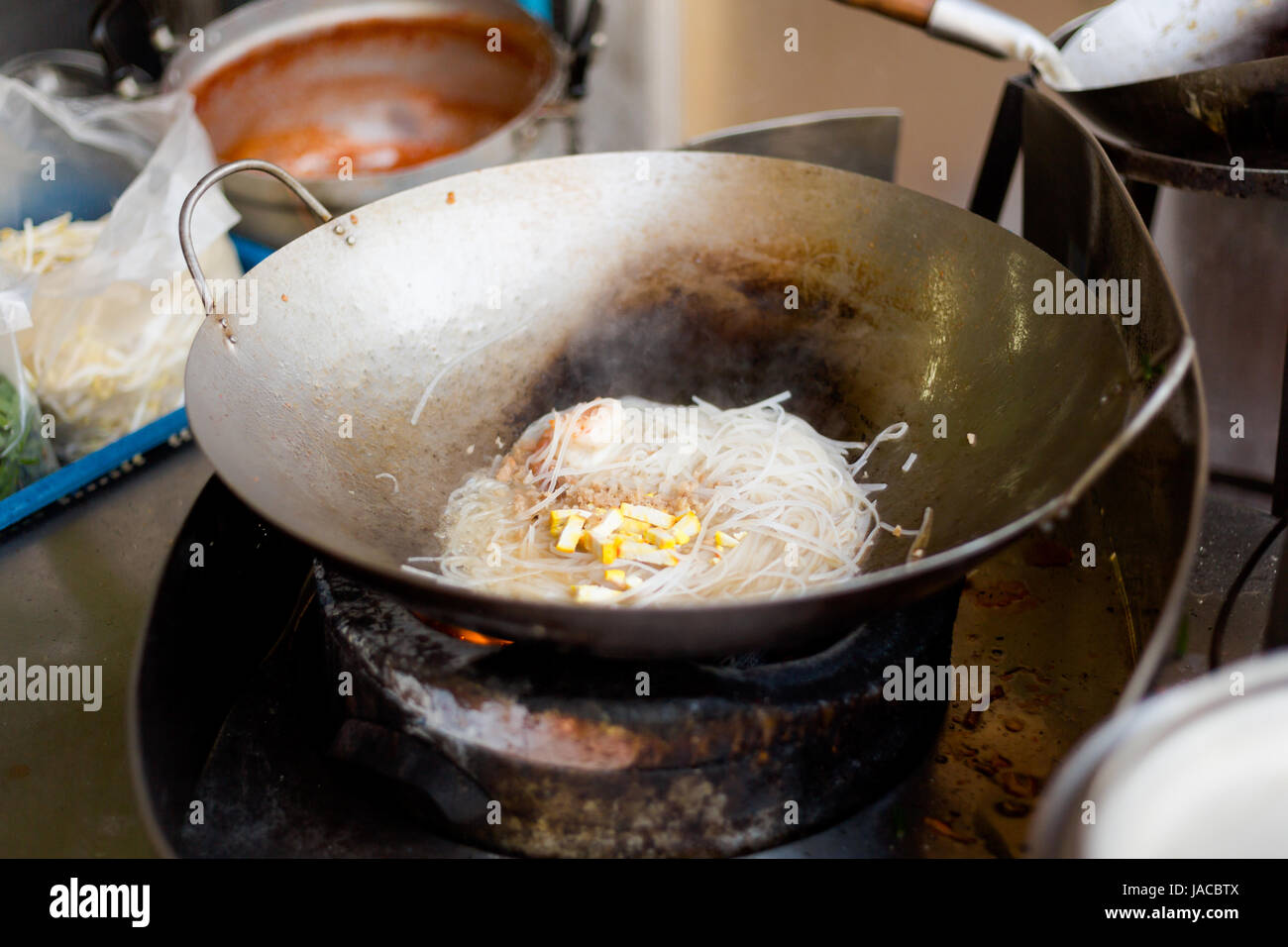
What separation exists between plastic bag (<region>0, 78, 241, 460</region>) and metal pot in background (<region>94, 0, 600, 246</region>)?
14.6 inches

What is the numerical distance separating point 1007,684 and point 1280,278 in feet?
8.96

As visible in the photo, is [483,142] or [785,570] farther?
[483,142]

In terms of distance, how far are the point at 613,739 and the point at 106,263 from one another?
2098mm

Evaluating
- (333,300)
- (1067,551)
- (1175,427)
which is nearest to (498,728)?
(333,300)

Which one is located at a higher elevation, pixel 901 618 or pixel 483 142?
pixel 483 142

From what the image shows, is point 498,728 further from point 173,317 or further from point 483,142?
point 483,142

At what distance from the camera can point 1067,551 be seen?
2.40m

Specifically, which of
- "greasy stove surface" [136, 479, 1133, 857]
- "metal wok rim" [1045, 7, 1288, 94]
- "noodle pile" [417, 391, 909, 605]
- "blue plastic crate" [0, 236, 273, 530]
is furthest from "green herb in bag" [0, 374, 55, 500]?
"metal wok rim" [1045, 7, 1288, 94]

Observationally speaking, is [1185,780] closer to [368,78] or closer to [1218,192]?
[1218,192]

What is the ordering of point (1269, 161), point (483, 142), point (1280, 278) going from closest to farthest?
point (1269, 161) → point (483, 142) → point (1280, 278)

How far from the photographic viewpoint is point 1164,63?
2756 mm

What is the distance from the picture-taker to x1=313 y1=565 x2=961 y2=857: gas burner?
1.69 meters

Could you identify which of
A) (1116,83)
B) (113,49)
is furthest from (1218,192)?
(113,49)

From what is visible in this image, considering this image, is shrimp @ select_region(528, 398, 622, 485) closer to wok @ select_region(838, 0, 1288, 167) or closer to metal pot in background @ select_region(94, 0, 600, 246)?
wok @ select_region(838, 0, 1288, 167)
